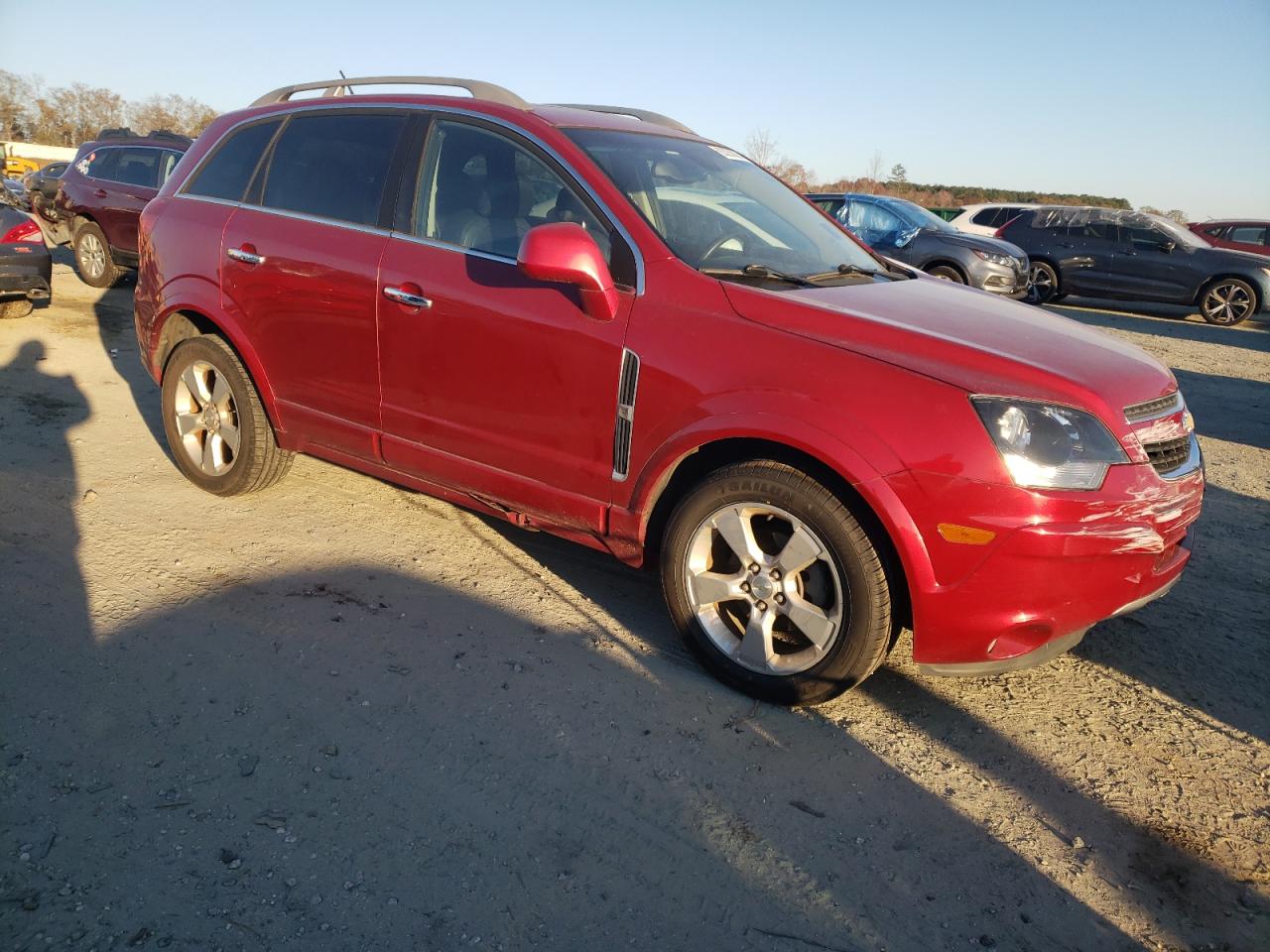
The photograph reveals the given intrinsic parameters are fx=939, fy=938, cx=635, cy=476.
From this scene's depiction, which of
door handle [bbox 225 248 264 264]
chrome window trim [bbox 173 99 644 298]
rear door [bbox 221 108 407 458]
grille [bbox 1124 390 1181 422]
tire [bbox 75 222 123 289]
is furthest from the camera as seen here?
tire [bbox 75 222 123 289]

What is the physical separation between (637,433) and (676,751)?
3.54ft

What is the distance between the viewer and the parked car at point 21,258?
9070mm

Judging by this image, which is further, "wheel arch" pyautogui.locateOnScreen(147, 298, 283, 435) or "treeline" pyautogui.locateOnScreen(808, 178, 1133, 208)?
"treeline" pyautogui.locateOnScreen(808, 178, 1133, 208)

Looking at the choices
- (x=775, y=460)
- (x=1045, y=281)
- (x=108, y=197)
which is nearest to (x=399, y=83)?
(x=775, y=460)

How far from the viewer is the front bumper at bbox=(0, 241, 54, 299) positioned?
9055 mm

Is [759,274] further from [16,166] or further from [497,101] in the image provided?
[16,166]

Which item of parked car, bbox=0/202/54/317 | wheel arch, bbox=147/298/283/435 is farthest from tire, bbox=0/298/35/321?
wheel arch, bbox=147/298/283/435

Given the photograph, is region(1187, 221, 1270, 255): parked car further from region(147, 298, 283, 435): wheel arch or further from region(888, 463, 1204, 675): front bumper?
region(147, 298, 283, 435): wheel arch

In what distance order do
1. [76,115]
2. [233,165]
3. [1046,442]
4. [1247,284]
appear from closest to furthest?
[1046,442] → [233,165] → [1247,284] → [76,115]

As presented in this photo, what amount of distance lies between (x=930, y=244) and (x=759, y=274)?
10.8 metres

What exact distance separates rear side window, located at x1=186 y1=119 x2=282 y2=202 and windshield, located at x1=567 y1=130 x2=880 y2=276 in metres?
1.82

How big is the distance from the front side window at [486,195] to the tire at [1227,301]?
14858mm

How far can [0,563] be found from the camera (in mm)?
3918

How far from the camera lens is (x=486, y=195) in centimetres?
375
